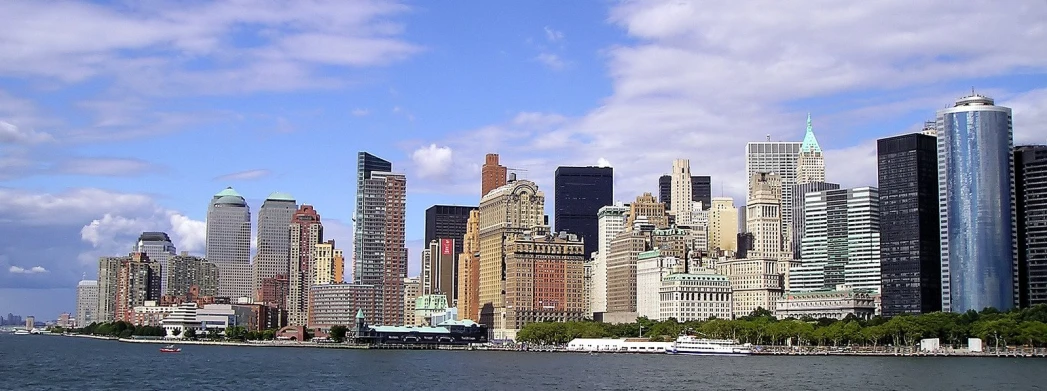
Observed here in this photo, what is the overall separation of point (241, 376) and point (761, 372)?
194 feet

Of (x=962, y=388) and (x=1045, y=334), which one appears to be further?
(x=1045, y=334)

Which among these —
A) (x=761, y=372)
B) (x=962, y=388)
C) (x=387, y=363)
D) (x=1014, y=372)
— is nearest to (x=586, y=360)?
(x=387, y=363)

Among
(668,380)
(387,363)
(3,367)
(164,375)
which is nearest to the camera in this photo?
(668,380)

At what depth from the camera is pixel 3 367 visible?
16525cm

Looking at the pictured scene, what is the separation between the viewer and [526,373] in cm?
15188

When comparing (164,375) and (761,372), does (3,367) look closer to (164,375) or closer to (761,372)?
(164,375)

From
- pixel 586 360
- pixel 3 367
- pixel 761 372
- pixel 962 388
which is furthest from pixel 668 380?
pixel 3 367

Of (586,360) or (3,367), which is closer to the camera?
(3,367)

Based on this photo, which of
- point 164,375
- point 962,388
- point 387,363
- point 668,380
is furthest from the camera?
point 387,363

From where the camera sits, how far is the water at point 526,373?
12812cm

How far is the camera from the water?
128m

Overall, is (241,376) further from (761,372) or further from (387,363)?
(761,372)

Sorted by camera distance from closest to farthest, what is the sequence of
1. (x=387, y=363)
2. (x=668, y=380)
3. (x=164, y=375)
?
(x=668, y=380)
(x=164, y=375)
(x=387, y=363)

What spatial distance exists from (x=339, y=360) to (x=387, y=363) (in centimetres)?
1352
